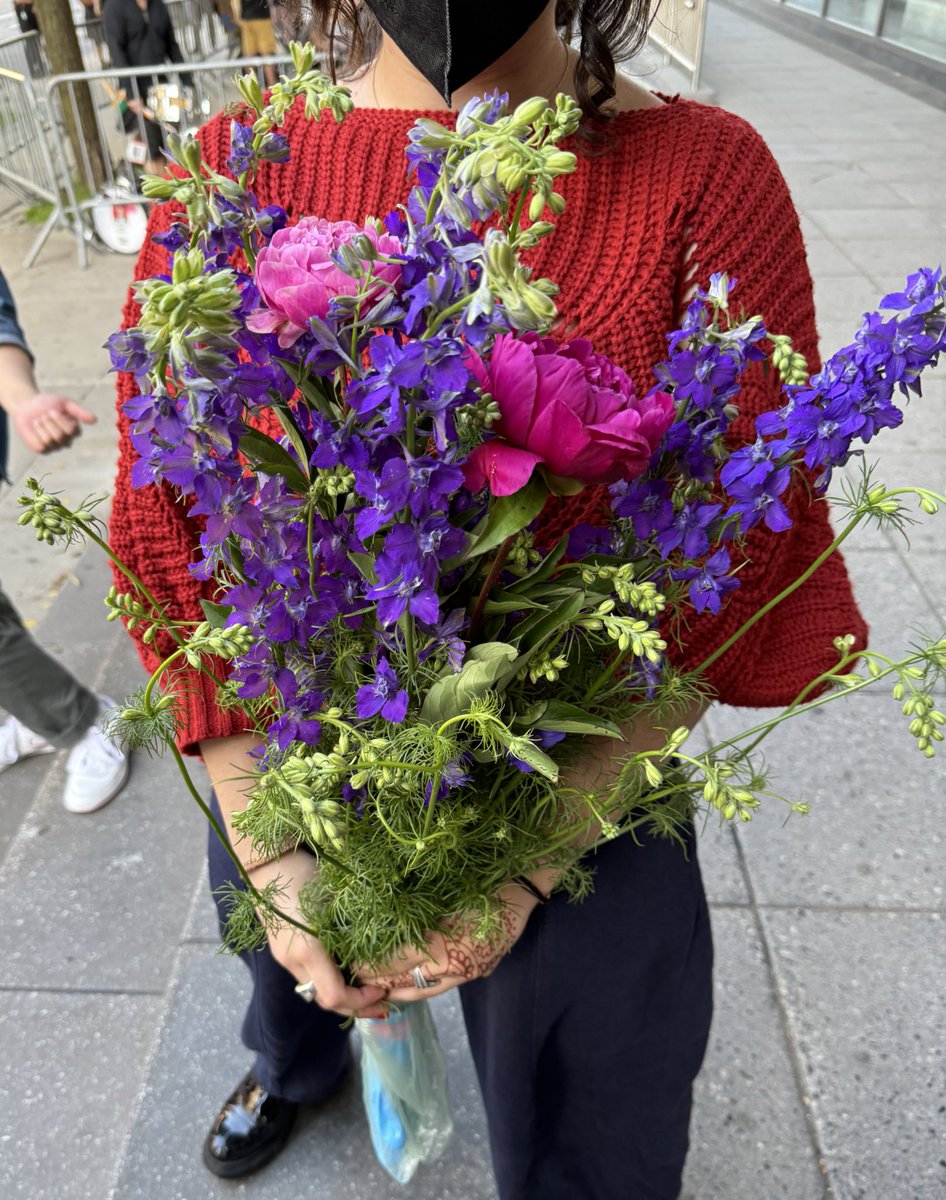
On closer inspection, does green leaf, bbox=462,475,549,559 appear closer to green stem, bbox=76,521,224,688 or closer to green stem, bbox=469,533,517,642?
green stem, bbox=469,533,517,642

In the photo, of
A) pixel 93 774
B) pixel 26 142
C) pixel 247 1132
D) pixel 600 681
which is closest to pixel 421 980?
pixel 600 681

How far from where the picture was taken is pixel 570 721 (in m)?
0.85

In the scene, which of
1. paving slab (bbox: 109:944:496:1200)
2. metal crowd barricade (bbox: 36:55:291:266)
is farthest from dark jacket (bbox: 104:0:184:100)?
paving slab (bbox: 109:944:496:1200)

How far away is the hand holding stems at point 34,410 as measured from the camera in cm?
179

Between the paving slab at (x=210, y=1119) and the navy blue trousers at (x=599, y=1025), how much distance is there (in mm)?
368

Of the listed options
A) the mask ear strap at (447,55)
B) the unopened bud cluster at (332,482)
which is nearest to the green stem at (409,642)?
the unopened bud cluster at (332,482)

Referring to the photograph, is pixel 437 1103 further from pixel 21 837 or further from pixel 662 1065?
pixel 21 837

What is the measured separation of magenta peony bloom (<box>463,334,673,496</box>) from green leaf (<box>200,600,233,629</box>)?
0.34m

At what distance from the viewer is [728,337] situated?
2.42 ft

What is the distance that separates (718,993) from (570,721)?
156cm

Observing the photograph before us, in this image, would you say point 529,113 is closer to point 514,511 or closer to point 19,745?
point 514,511

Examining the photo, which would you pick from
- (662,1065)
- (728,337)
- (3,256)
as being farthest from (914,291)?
(3,256)

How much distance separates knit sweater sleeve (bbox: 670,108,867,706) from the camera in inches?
41.8

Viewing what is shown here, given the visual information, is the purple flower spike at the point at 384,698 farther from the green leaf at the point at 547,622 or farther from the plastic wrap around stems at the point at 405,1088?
the plastic wrap around stems at the point at 405,1088
